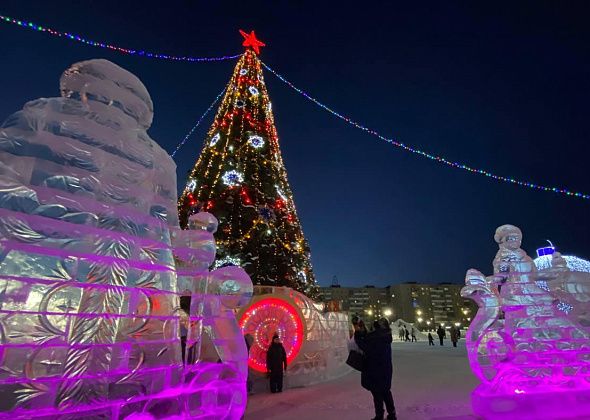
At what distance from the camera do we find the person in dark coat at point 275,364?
282 inches

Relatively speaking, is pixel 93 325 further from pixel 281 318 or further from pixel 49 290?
pixel 281 318

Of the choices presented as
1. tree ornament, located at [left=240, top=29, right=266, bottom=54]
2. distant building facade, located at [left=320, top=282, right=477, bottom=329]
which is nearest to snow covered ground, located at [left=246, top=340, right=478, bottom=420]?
tree ornament, located at [left=240, top=29, right=266, bottom=54]

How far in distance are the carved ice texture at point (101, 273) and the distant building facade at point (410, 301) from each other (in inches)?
3115

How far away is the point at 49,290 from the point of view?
2145 mm

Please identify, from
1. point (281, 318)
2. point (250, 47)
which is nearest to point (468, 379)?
point (281, 318)

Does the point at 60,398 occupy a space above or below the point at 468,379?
above

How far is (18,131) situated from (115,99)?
70 centimetres

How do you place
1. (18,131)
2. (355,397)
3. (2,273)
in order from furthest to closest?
(355,397)
(18,131)
(2,273)

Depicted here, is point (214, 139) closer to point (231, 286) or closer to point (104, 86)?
point (104, 86)

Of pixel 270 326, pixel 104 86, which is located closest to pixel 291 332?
pixel 270 326

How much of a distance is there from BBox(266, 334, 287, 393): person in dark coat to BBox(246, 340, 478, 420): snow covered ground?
0.64 feet

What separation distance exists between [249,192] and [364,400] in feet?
24.8

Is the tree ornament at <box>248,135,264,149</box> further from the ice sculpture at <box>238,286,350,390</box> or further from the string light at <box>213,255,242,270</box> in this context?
the ice sculpture at <box>238,286,350,390</box>

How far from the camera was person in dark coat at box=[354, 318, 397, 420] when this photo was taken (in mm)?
4457
